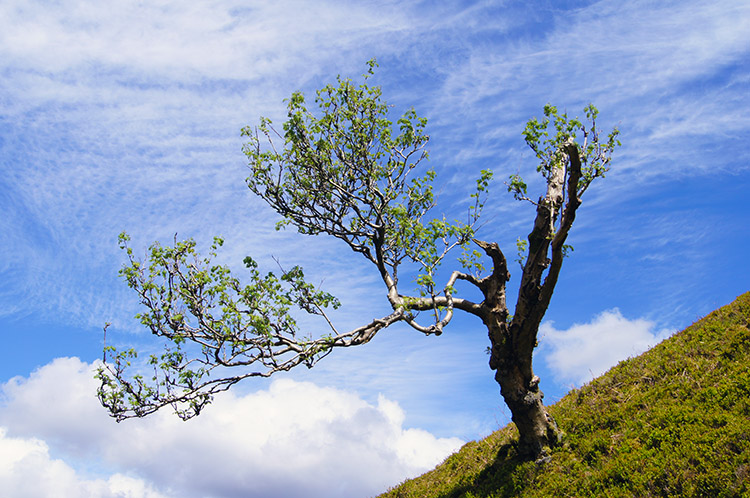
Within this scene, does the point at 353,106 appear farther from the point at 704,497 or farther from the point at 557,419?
the point at 704,497

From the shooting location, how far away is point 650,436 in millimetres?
16094

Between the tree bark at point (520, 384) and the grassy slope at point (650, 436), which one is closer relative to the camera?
the grassy slope at point (650, 436)

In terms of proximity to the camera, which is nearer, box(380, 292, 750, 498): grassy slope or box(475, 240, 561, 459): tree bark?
box(380, 292, 750, 498): grassy slope

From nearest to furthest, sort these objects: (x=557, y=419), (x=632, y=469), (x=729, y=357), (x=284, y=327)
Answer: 1. (x=632, y=469)
2. (x=284, y=327)
3. (x=729, y=357)
4. (x=557, y=419)

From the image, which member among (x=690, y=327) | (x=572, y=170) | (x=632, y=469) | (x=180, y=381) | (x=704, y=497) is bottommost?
(x=704, y=497)

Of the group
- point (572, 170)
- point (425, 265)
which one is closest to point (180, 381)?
point (425, 265)

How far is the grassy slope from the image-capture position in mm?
14203

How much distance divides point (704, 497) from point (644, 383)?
702 centimetres

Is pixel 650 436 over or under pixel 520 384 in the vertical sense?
under

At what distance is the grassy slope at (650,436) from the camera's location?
14.2 m

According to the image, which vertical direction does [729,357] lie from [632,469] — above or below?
above

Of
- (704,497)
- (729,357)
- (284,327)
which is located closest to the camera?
(704,497)

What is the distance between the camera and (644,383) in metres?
19.8

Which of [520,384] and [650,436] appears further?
[520,384]
